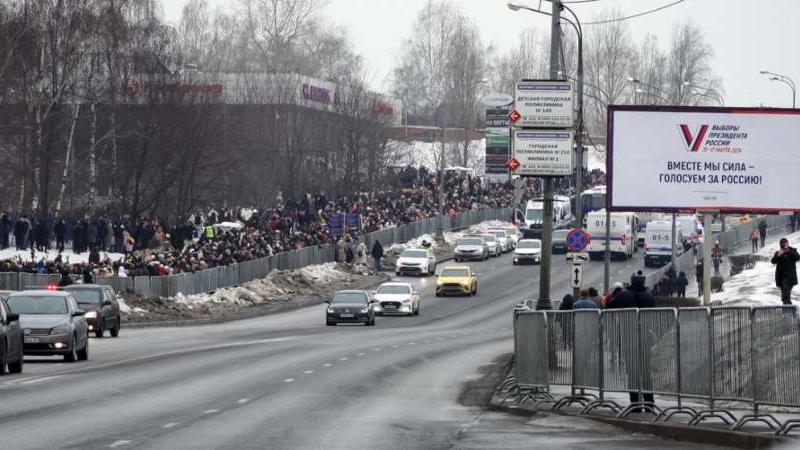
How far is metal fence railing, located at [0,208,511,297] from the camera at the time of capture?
53656 mm

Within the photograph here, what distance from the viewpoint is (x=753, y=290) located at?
56438mm

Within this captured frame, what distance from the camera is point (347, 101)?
11819cm

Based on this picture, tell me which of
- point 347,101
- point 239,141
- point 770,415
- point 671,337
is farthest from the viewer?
point 347,101

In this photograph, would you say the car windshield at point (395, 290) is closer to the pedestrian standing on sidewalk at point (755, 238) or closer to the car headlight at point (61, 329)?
the pedestrian standing on sidewalk at point (755, 238)

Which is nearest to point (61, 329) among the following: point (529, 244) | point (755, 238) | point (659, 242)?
point (659, 242)

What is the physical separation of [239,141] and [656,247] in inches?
1176

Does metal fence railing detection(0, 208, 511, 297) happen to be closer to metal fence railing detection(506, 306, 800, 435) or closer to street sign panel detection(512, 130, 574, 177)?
street sign panel detection(512, 130, 574, 177)

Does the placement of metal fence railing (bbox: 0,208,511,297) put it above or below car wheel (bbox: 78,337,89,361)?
above

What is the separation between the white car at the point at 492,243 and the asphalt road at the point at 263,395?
144 ft

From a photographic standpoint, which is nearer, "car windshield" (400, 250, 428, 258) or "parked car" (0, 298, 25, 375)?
"parked car" (0, 298, 25, 375)

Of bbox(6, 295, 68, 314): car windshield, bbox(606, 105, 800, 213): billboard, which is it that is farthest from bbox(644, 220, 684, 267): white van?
bbox(6, 295, 68, 314): car windshield

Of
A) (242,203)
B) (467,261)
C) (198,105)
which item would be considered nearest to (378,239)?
(467,261)

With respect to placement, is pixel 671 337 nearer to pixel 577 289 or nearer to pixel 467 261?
pixel 577 289

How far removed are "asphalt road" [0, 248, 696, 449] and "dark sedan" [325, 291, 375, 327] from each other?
249 inches
